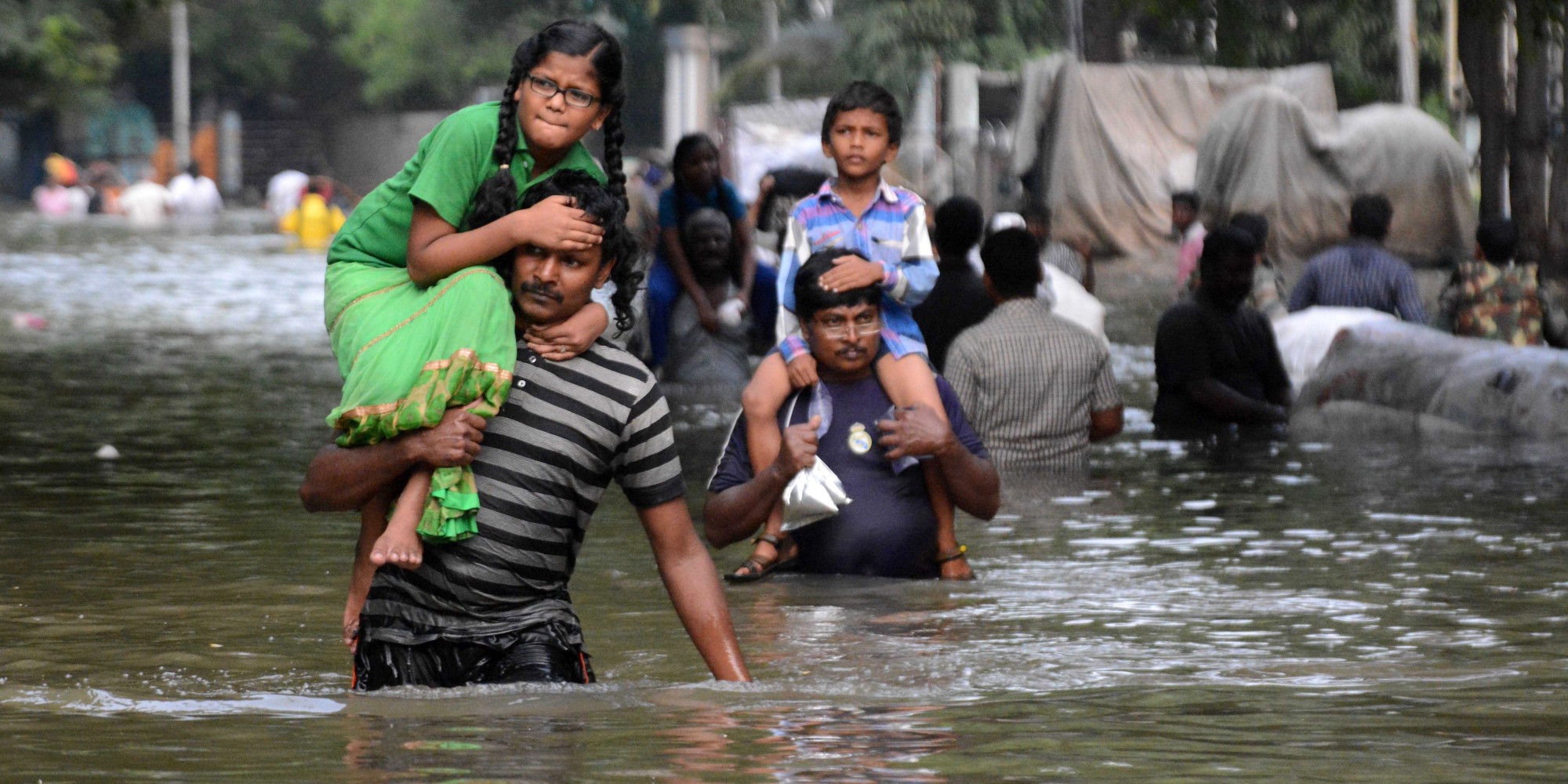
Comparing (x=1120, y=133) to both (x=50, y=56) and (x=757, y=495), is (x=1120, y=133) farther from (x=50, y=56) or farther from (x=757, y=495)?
(x=50, y=56)

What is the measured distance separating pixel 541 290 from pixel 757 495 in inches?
86.5

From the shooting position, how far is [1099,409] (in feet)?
31.5

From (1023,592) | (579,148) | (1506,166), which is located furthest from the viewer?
(1506,166)

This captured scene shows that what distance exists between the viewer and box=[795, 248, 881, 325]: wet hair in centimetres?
680

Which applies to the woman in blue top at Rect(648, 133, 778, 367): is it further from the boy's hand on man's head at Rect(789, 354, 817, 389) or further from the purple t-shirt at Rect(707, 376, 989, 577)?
the boy's hand on man's head at Rect(789, 354, 817, 389)

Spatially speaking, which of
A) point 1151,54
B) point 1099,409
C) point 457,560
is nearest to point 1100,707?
point 457,560

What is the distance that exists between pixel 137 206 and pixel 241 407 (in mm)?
39371

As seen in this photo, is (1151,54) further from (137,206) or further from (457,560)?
(457,560)

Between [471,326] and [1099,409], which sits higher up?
[471,326]

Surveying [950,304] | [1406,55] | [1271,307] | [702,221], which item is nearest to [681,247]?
[702,221]

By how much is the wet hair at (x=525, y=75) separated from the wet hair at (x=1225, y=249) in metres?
6.49

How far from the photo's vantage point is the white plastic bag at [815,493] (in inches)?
271

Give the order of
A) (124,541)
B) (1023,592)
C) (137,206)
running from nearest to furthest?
(1023,592)
(124,541)
(137,206)

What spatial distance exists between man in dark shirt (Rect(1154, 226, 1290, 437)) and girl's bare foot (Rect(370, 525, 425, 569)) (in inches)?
281
